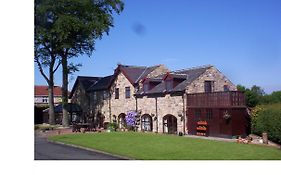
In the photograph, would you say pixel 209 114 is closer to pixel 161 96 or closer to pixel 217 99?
pixel 217 99

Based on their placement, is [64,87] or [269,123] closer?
[269,123]

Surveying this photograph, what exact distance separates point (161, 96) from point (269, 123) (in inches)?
304

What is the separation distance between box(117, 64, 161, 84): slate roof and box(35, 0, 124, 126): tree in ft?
9.44

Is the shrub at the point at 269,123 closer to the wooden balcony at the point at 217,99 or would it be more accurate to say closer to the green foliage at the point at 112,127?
the wooden balcony at the point at 217,99

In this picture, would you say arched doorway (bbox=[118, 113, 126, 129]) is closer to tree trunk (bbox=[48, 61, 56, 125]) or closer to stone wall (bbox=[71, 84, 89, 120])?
stone wall (bbox=[71, 84, 89, 120])

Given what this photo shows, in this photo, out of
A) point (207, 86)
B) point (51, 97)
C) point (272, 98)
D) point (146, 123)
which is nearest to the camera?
point (207, 86)

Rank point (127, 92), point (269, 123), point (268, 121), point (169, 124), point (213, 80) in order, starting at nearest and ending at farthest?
1. point (269, 123)
2. point (268, 121)
3. point (213, 80)
4. point (169, 124)
5. point (127, 92)

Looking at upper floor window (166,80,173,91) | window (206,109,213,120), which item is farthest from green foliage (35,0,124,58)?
window (206,109,213,120)

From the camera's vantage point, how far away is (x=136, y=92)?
2506cm

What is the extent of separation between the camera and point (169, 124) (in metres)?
22.2

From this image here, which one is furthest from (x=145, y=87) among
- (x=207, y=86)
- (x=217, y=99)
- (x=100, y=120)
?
(x=217, y=99)

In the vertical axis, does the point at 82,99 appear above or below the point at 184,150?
above
